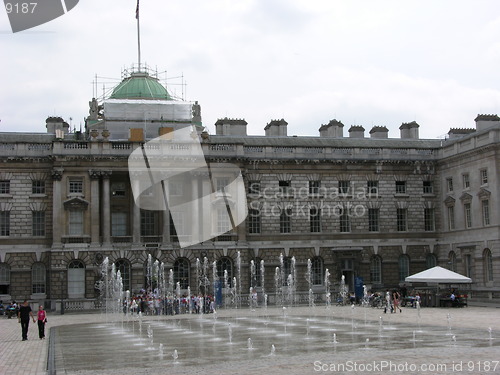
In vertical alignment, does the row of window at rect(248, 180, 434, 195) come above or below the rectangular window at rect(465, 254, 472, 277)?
above

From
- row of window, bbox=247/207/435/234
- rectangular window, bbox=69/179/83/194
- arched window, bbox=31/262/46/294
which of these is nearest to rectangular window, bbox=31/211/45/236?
arched window, bbox=31/262/46/294

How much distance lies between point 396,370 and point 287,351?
5266 millimetres

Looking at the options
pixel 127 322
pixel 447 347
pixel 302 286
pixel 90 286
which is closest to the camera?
pixel 447 347

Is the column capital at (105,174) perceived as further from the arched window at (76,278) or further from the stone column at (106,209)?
the arched window at (76,278)

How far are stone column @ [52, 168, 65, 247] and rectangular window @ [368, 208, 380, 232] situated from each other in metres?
22.4

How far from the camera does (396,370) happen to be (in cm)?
1767

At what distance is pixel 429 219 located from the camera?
5944 cm

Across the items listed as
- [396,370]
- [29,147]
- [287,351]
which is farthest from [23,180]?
[396,370]

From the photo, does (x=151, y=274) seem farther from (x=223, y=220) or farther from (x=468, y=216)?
(x=468, y=216)

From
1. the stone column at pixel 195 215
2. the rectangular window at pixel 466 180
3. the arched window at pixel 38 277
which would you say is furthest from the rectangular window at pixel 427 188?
the arched window at pixel 38 277

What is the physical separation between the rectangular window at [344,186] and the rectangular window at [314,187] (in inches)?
66.7

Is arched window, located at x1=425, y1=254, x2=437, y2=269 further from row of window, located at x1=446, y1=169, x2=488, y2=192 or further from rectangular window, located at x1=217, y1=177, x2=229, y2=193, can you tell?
rectangular window, located at x1=217, y1=177, x2=229, y2=193

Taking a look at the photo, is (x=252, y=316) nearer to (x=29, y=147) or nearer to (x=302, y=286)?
(x=302, y=286)

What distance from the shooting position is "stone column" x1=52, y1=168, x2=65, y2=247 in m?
53.0
